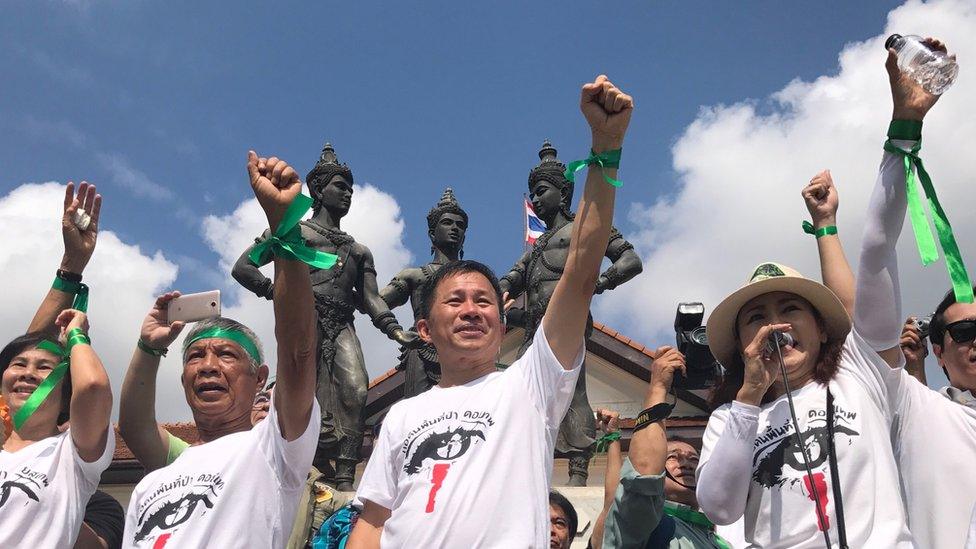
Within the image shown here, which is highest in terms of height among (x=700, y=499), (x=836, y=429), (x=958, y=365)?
(x=958, y=365)

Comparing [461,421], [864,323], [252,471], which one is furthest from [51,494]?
[864,323]

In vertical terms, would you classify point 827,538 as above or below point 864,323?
below

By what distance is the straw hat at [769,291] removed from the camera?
111 inches

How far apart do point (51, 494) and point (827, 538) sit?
8.22 feet

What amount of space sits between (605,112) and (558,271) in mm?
4679

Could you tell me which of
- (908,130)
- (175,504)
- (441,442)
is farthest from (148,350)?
(908,130)

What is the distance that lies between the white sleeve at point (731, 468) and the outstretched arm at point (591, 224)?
53 cm

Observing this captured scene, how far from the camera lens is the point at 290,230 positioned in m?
2.51

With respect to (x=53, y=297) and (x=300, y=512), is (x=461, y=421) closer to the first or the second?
(x=53, y=297)

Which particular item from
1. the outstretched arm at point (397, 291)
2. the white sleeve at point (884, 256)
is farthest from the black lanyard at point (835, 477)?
the outstretched arm at point (397, 291)

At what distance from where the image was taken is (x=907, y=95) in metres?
2.53

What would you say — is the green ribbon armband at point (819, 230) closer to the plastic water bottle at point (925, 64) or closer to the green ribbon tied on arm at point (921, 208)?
the green ribbon tied on arm at point (921, 208)

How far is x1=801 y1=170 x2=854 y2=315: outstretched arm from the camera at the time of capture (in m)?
3.06

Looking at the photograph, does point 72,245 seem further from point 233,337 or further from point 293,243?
point 293,243
